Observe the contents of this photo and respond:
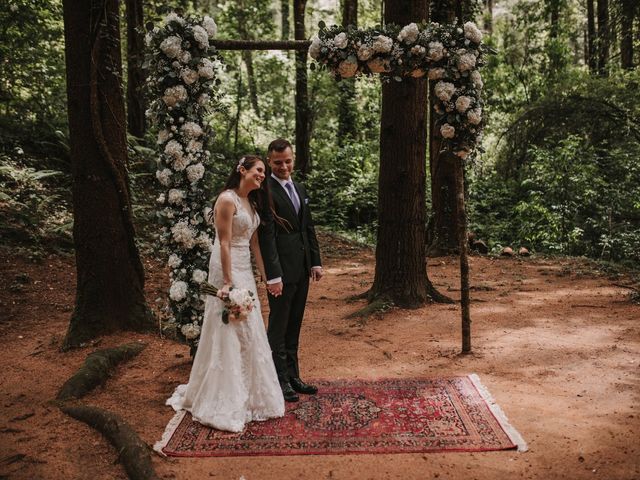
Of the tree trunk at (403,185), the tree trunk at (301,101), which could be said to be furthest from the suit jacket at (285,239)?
the tree trunk at (301,101)

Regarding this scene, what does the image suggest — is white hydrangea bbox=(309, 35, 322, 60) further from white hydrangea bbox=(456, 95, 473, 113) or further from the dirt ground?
the dirt ground

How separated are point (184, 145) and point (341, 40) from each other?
6.81ft

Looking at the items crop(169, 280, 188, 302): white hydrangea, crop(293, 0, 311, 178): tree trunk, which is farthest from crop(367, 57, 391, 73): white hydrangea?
crop(293, 0, 311, 178): tree trunk

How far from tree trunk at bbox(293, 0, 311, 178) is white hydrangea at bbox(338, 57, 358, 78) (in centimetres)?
1138

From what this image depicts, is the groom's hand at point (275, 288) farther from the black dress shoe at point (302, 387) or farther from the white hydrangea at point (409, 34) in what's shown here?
the white hydrangea at point (409, 34)

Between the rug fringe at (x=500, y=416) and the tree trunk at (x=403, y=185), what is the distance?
2841 mm

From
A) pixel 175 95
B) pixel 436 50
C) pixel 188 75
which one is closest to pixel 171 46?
pixel 188 75

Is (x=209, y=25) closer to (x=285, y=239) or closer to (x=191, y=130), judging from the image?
(x=191, y=130)

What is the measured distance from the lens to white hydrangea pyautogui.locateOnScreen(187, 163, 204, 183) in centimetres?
548

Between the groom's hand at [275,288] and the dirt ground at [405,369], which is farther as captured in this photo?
the groom's hand at [275,288]

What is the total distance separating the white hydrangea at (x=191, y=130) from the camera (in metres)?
5.41

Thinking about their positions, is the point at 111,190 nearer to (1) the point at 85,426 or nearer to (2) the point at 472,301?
(1) the point at 85,426

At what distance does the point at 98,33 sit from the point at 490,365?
223 inches

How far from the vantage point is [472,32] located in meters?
5.86
